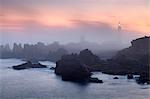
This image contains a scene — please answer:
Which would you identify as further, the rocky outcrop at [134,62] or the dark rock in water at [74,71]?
the rocky outcrop at [134,62]

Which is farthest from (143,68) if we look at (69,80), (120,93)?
(120,93)

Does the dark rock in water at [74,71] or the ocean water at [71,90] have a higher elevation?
the dark rock in water at [74,71]

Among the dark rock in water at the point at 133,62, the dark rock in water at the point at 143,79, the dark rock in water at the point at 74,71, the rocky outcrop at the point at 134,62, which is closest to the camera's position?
the dark rock in water at the point at 143,79

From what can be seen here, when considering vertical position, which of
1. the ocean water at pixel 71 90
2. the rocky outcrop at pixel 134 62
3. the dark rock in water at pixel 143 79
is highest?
the rocky outcrop at pixel 134 62

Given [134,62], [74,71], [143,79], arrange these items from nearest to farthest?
[143,79]
[74,71]
[134,62]

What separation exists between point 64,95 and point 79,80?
24.9ft

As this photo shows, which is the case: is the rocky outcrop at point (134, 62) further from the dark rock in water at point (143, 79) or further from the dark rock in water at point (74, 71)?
the dark rock in water at point (74, 71)

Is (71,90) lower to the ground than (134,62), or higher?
lower

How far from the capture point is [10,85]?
928 inches

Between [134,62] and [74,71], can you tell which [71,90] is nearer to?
[74,71]

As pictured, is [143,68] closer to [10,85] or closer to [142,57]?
[142,57]

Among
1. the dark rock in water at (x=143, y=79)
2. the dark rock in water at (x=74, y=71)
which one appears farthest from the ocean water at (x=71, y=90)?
the dark rock in water at (x=74, y=71)

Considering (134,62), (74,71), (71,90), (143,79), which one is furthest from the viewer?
(134,62)

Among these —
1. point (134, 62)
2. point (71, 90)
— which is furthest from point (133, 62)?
point (71, 90)
